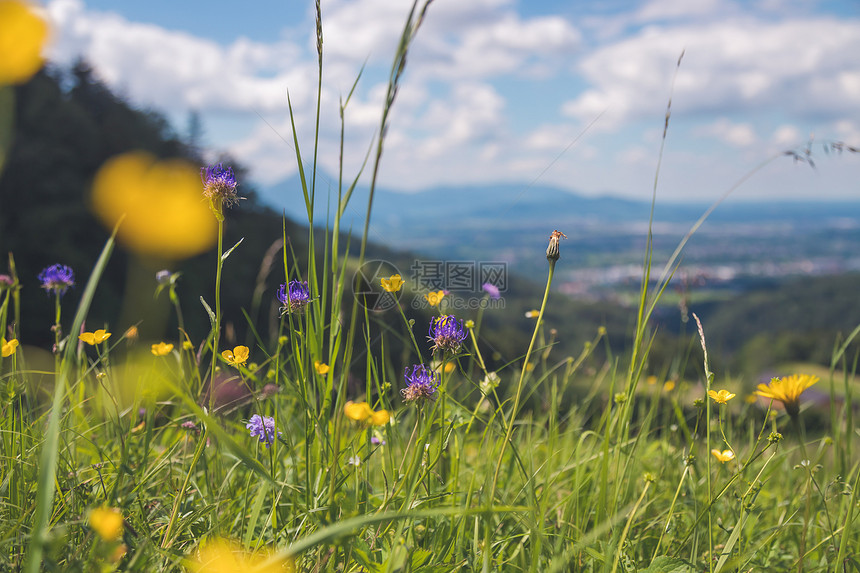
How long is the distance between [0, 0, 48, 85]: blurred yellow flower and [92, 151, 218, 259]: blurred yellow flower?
4562 millimetres

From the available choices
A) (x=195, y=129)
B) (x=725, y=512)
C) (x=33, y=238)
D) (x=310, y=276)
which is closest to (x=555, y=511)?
(x=725, y=512)

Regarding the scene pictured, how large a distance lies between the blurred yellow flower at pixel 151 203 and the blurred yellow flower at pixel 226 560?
4.87 meters

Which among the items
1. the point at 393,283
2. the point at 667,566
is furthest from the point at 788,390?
the point at 393,283

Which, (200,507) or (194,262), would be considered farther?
(194,262)

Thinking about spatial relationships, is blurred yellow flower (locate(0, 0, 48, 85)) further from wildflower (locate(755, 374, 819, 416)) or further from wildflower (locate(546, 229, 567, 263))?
wildflower (locate(755, 374, 819, 416))

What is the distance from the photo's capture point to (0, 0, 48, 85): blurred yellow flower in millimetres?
986

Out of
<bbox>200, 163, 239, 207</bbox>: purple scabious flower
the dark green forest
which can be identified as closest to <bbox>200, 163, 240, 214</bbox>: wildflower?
<bbox>200, 163, 239, 207</bbox>: purple scabious flower

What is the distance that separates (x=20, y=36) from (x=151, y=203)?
35.4ft

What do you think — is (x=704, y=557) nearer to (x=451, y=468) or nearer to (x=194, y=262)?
(x=451, y=468)

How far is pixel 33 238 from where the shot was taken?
14.3m

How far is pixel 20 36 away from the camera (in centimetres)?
107

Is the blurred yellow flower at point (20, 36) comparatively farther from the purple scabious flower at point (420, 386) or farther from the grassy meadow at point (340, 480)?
the purple scabious flower at point (420, 386)

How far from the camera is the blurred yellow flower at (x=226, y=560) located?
860 millimetres

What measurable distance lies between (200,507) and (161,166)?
20.0 meters
